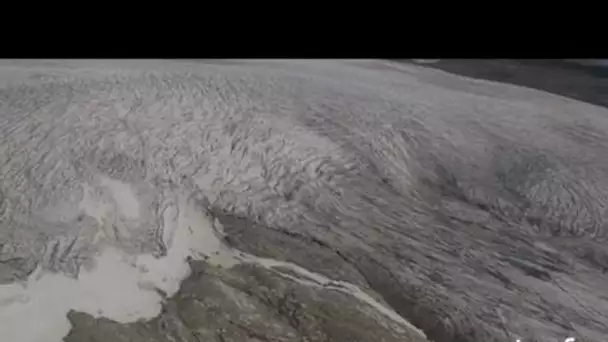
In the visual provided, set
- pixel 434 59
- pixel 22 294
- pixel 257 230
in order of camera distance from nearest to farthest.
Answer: pixel 22 294 < pixel 257 230 < pixel 434 59

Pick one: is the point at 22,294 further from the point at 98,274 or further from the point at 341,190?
the point at 341,190

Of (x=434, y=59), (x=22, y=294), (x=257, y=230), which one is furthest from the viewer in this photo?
(x=434, y=59)

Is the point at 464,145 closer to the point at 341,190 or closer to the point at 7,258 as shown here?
the point at 341,190

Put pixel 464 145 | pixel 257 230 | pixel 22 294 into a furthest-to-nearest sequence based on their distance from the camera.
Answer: pixel 464 145, pixel 257 230, pixel 22 294
